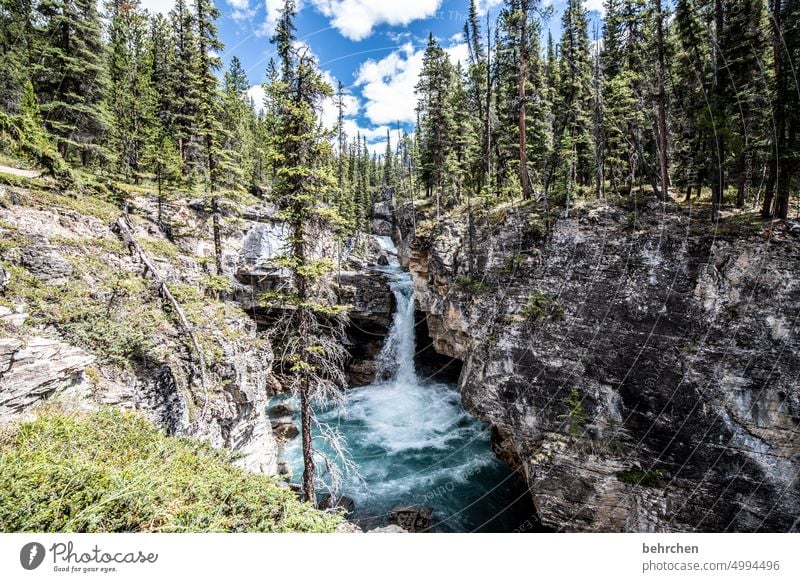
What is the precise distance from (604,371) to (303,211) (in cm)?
1058

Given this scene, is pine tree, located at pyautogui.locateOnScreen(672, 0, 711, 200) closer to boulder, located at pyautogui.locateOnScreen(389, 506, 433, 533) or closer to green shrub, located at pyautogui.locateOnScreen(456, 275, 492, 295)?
green shrub, located at pyautogui.locateOnScreen(456, 275, 492, 295)

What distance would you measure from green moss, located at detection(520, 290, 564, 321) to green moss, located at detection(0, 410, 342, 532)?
32.6ft

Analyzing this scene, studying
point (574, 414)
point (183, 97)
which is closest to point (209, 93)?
point (183, 97)

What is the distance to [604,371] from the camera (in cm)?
1072

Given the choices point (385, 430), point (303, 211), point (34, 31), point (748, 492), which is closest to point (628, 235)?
point (748, 492)

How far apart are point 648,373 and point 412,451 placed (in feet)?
36.5

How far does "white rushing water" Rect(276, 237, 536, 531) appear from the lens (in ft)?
43.6

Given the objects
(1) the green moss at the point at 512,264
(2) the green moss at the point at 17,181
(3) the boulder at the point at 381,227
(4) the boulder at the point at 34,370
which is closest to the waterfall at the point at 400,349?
(1) the green moss at the point at 512,264

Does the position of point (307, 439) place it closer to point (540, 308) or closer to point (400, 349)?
point (540, 308)

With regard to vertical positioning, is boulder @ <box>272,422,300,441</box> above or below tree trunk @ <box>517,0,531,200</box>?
below

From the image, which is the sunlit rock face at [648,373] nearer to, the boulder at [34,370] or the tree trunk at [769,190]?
the tree trunk at [769,190]
